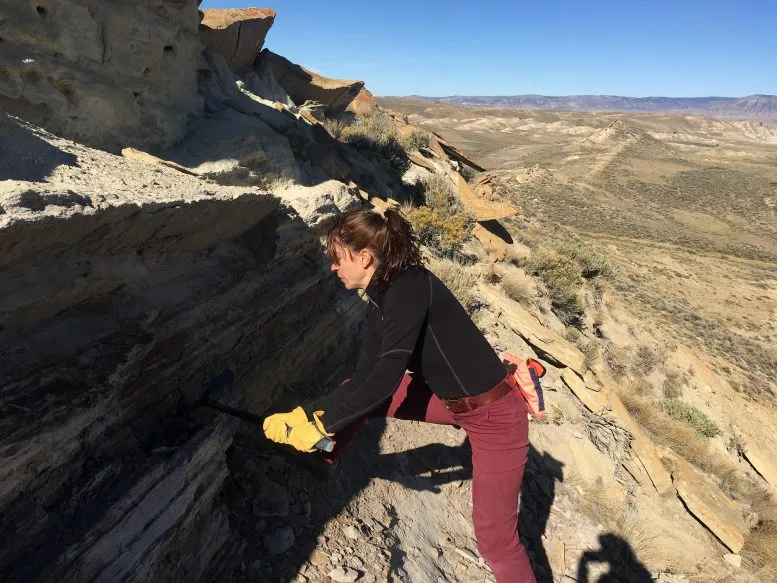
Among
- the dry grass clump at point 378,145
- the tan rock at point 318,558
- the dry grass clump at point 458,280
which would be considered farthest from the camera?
the dry grass clump at point 378,145

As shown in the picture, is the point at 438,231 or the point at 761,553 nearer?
the point at 761,553

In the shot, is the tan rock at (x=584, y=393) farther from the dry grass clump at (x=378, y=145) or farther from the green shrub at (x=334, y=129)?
the green shrub at (x=334, y=129)

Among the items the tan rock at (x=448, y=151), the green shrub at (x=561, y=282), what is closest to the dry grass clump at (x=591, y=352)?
the green shrub at (x=561, y=282)

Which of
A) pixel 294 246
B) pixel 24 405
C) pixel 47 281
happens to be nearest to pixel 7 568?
pixel 24 405

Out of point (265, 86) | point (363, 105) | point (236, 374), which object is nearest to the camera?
point (236, 374)

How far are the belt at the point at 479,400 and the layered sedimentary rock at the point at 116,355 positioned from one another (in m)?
1.20

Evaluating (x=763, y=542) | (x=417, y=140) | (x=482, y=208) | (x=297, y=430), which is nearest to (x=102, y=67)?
(x=297, y=430)

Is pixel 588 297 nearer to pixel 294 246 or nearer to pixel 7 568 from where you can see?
pixel 294 246

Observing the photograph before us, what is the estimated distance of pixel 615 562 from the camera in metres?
4.21

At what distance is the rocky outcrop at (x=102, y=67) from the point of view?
387cm

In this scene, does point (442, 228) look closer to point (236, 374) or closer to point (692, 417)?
point (692, 417)

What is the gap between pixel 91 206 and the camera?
2.23m

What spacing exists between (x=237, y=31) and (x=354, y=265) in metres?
9.86

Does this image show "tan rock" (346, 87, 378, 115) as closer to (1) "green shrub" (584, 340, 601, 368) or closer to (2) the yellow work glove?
(1) "green shrub" (584, 340, 601, 368)
